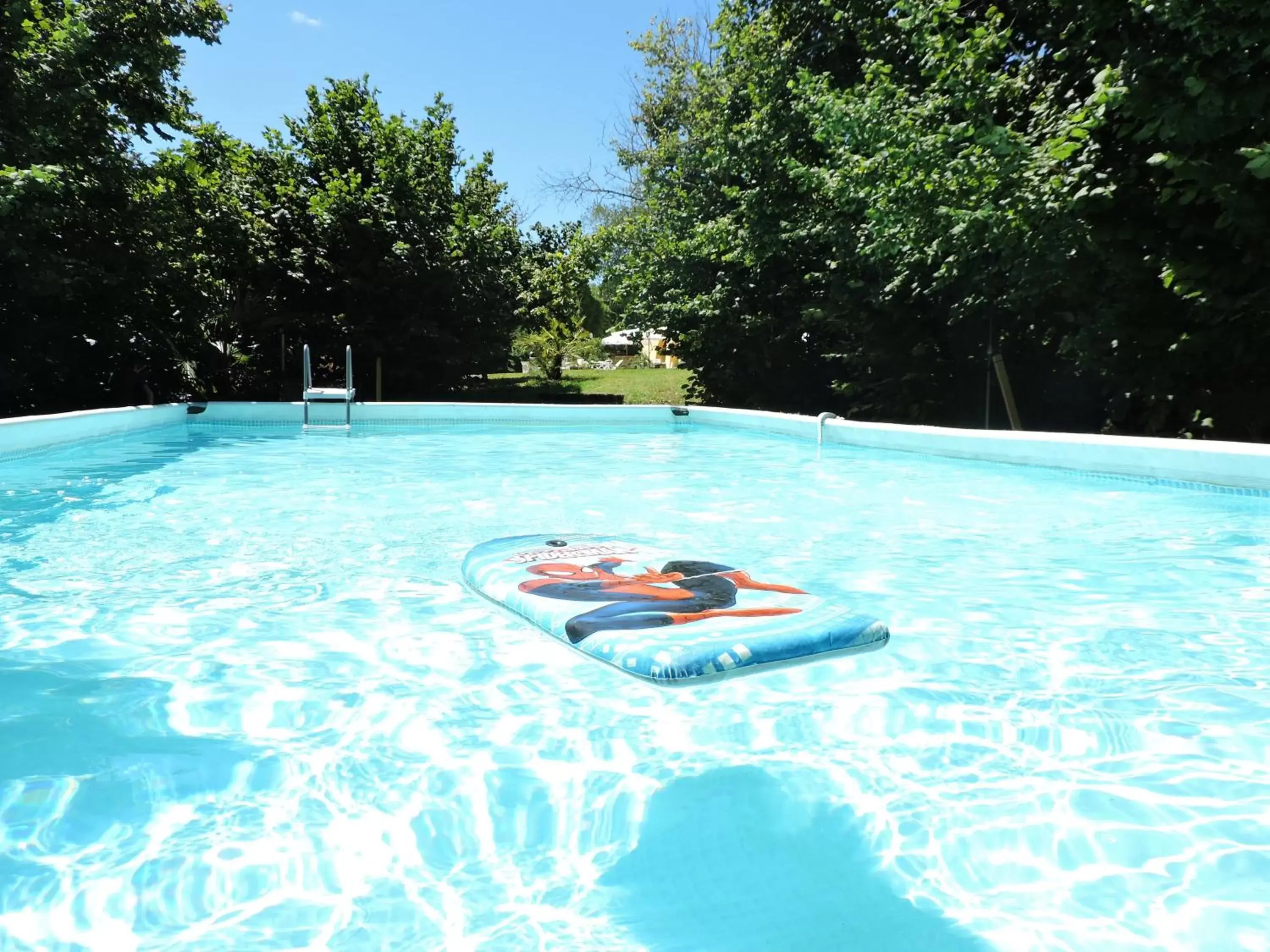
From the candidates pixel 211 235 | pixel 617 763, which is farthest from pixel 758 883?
pixel 211 235

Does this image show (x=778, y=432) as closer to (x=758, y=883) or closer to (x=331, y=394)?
(x=331, y=394)

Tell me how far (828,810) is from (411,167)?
18335 mm

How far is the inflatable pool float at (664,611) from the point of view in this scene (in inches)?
120

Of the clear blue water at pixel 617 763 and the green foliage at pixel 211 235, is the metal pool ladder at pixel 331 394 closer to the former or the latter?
the green foliage at pixel 211 235

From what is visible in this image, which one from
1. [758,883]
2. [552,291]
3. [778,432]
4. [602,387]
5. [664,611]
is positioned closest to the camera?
[758,883]

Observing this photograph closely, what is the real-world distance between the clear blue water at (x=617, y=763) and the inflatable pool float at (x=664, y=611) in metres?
0.29

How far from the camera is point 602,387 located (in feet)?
92.7

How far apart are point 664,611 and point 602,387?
81.9 ft

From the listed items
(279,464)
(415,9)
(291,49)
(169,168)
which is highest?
(415,9)

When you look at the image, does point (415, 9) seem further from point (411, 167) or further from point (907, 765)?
point (907, 765)

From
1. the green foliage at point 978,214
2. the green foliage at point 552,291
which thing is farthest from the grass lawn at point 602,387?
the green foliage at point 978,214

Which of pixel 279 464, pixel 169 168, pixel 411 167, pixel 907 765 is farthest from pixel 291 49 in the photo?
pixel 907 765

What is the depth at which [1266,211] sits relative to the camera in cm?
757

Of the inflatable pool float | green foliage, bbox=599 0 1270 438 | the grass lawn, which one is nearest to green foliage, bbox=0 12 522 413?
the grass lawn
